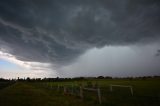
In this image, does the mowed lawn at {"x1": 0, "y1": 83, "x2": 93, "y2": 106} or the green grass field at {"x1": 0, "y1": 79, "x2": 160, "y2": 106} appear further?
the mowed lawn at {"x1": 0, "y1": 83, "x2": 93, "y2": 106}

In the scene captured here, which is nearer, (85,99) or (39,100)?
(39,100)

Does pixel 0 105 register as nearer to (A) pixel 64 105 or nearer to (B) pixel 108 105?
(A) pixel 64 105

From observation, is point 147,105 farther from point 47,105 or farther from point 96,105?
point 47,105

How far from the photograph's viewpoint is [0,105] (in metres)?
16.2

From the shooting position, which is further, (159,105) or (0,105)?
(0,105)

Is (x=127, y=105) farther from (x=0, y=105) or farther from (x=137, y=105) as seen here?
(x=0, y=105)

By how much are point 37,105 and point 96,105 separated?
5508 millimetres

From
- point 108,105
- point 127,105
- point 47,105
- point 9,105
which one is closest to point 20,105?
point 9,105

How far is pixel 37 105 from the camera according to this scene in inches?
647

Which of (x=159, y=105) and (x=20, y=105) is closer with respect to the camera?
(x=159, y=105)

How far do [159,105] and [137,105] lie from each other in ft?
5.98

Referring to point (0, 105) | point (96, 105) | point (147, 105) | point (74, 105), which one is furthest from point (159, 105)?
point (0, 105)

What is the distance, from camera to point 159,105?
15.1 meters

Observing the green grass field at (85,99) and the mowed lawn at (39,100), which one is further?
the mowed lawn at (39,100)
